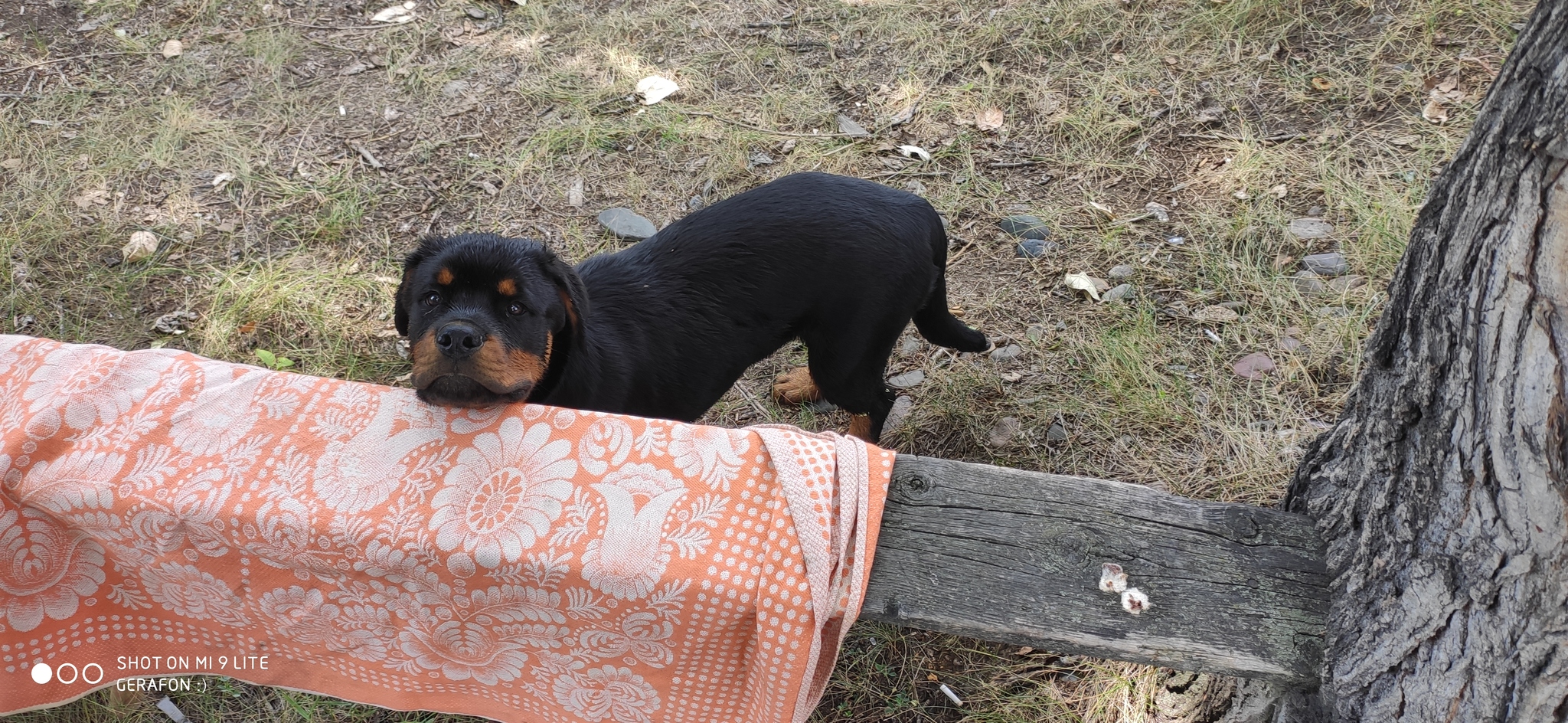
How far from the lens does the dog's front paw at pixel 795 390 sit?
3412 millimetres

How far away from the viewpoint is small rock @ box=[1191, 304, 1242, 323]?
11.0 ft

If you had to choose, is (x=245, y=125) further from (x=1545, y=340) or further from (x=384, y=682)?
(x=1545, y=340)

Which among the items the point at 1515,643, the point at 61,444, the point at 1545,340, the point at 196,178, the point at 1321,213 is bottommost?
the point at 196,178

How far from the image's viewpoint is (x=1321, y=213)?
3604 mm

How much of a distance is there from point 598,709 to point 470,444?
66 centimetres

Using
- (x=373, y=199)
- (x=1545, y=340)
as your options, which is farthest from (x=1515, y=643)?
(x=373, y=199)

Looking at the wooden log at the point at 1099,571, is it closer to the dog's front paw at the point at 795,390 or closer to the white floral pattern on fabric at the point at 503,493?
the white floral pattern on fabric at the point at 503,493

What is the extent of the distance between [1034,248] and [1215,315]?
728 mm

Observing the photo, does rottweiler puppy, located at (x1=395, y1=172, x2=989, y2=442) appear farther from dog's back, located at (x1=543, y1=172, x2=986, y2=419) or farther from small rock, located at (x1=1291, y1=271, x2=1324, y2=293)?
small rock, located at (x1=1291, y1=271, x2=1324, y2=293)

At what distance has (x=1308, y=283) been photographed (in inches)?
133

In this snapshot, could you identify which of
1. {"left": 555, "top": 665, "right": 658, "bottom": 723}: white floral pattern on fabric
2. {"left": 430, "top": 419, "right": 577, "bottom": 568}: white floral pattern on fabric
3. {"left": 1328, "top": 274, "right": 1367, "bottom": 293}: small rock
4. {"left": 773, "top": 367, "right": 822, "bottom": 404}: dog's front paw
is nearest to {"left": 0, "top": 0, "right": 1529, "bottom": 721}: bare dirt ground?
{"left": 1328, "top": 274, "right": 1367, "bottom": 293}: small rock

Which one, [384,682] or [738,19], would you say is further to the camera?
[738,19]

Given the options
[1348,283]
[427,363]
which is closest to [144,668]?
[427,363]

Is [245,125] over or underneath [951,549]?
underneath
